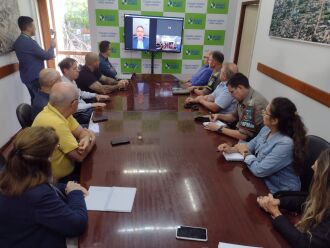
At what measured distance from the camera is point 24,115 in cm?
203

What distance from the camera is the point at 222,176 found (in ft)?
4.83

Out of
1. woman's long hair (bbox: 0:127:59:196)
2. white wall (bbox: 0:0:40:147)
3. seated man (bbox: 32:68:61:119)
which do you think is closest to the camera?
woman's long hair (bbox: 0:127:59:196)

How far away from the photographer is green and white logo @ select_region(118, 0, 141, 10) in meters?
4.65

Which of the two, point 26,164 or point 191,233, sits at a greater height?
point 26,164

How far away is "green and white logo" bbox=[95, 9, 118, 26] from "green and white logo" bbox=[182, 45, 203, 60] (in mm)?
1403

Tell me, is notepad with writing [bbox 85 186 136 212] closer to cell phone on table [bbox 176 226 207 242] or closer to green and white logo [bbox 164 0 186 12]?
cell phone on table [bbox 176 226 207 242]

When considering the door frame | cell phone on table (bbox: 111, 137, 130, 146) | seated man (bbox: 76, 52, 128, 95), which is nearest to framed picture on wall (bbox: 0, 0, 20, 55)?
seated man (bbox: 76, 52, 128, 95)

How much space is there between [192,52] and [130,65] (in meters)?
1.25

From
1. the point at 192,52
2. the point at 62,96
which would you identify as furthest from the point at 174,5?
the point at 62,96

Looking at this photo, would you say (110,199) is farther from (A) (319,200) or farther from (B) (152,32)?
(B) (152,32)

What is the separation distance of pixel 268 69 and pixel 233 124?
163cm

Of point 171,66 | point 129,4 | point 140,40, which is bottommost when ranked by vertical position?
point 171,66

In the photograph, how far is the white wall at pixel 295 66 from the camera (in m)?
2.57

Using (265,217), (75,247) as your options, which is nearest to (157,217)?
(75,247)
